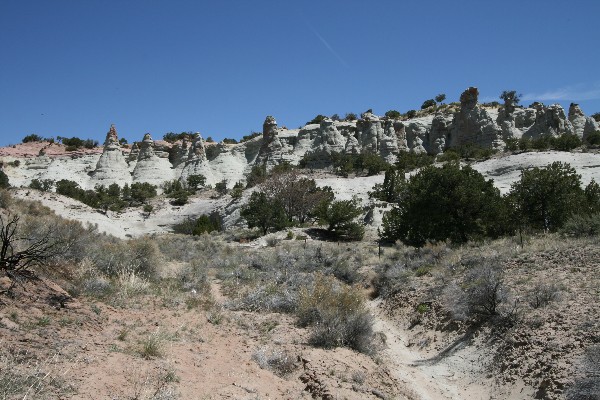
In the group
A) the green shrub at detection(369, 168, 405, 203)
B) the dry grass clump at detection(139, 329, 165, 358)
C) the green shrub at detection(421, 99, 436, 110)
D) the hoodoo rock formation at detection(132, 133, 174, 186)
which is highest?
the green shrub at detection(421, 99, 436, 110)

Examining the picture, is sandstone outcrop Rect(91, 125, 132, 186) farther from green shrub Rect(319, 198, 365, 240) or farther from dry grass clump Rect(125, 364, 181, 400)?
dry grass clump Rect(125, 364, 181, 400)

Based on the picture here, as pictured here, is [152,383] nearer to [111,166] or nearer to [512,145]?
[512,145]

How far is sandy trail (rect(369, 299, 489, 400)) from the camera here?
25.8 ft

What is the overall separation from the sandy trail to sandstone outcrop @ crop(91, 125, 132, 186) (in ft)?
192

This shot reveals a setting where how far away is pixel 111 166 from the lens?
63.9 meters

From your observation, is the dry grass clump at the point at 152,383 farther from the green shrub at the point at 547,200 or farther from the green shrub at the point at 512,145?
the green shrub at the point at 512,145

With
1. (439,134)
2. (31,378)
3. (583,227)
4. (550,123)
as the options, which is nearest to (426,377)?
(31,378)

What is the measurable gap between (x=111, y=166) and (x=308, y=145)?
1163 inches

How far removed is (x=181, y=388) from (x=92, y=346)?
165cm

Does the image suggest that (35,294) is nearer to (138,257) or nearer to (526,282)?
(138,257)

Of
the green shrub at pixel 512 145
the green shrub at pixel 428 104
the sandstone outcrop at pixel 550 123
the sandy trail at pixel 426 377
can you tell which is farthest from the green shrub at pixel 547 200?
the green shrub at pixel 428 104

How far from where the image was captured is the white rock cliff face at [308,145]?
61.1 metres

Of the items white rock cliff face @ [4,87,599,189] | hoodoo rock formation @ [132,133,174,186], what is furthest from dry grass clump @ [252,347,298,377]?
hoodoo rock formation @ [132,133,174,186]

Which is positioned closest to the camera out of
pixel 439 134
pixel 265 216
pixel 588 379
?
pixel 588 379
